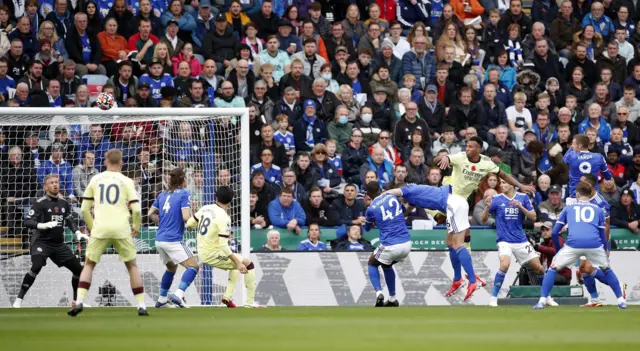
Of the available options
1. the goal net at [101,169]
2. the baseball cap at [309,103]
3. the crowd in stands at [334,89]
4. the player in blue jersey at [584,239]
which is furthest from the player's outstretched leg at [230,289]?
the baseball cap at [309,103]

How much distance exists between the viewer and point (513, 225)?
1998cm

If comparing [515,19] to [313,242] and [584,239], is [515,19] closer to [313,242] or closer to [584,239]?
[313,242]

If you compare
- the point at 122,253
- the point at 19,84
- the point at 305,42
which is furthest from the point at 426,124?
the point at 122,253

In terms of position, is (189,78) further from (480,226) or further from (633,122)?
(633,122)

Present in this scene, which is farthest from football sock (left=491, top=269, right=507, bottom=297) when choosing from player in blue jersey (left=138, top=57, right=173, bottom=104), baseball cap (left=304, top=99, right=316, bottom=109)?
player in blue jersey (left=138, top=57, right=173, bottom=104)

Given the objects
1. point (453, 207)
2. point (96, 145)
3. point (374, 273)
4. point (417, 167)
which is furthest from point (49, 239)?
point (417, 167)

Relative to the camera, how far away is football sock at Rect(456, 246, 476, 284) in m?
18.5

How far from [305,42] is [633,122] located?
719cm

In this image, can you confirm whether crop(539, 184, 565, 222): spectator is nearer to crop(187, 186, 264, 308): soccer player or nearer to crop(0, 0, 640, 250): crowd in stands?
crop(0, 0, 640, 250): crowd in stands

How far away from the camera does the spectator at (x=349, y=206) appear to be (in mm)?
21766

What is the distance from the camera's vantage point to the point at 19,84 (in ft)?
71.3

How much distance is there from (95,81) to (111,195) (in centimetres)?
937

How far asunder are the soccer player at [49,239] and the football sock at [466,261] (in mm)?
5860

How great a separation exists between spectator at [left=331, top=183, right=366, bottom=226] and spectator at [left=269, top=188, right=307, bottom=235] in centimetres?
78
